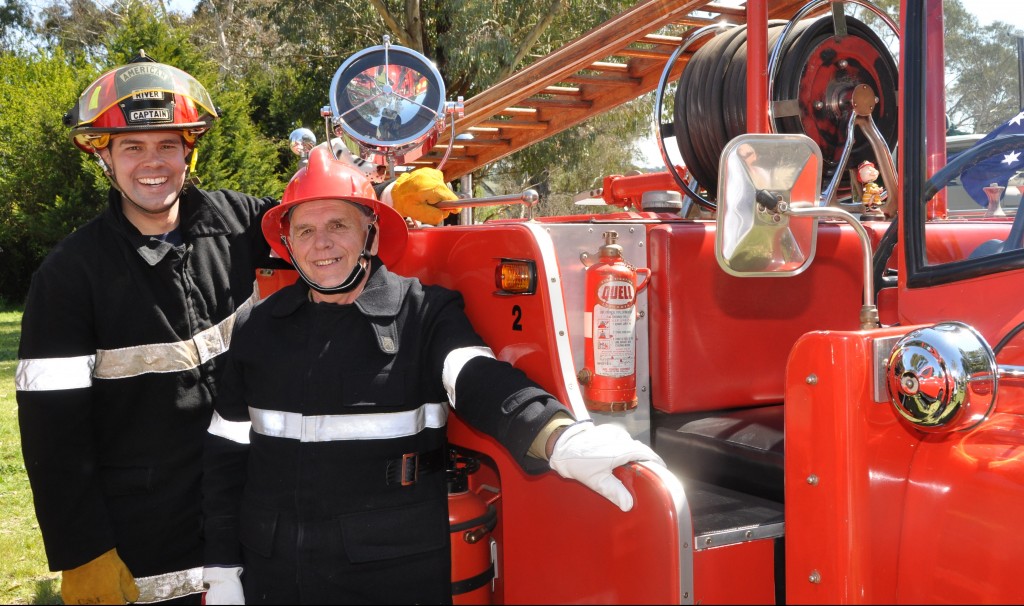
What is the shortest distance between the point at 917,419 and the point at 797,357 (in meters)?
0.26

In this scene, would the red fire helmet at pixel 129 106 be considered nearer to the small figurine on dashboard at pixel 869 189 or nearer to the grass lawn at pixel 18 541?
the small figurine on dashboard at pixel 869 189

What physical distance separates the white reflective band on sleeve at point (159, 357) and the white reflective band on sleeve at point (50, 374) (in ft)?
0.42

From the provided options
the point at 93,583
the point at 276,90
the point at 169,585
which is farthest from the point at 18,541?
the point at 276,90

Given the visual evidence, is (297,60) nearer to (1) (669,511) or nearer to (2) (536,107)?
(2) (536,107)

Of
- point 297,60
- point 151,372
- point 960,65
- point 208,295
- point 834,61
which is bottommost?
point 151,372

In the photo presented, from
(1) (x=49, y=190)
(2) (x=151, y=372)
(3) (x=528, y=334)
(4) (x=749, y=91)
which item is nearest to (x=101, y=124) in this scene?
(2) (x=151, y=372)

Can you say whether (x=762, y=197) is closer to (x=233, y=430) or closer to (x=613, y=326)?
(x=613, y=326)

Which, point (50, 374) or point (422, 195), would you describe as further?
point (422, 195)

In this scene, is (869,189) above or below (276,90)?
below

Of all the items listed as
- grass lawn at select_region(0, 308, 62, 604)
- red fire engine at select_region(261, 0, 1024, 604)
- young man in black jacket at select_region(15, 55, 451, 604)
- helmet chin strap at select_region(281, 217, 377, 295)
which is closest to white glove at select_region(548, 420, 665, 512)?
red fire engine at select_region(261, 0, 1024, 604)

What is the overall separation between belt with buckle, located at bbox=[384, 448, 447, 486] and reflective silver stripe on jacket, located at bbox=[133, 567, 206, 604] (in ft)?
3.29

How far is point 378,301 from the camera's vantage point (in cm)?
253

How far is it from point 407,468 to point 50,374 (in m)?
1.17

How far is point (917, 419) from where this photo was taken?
157 cm
